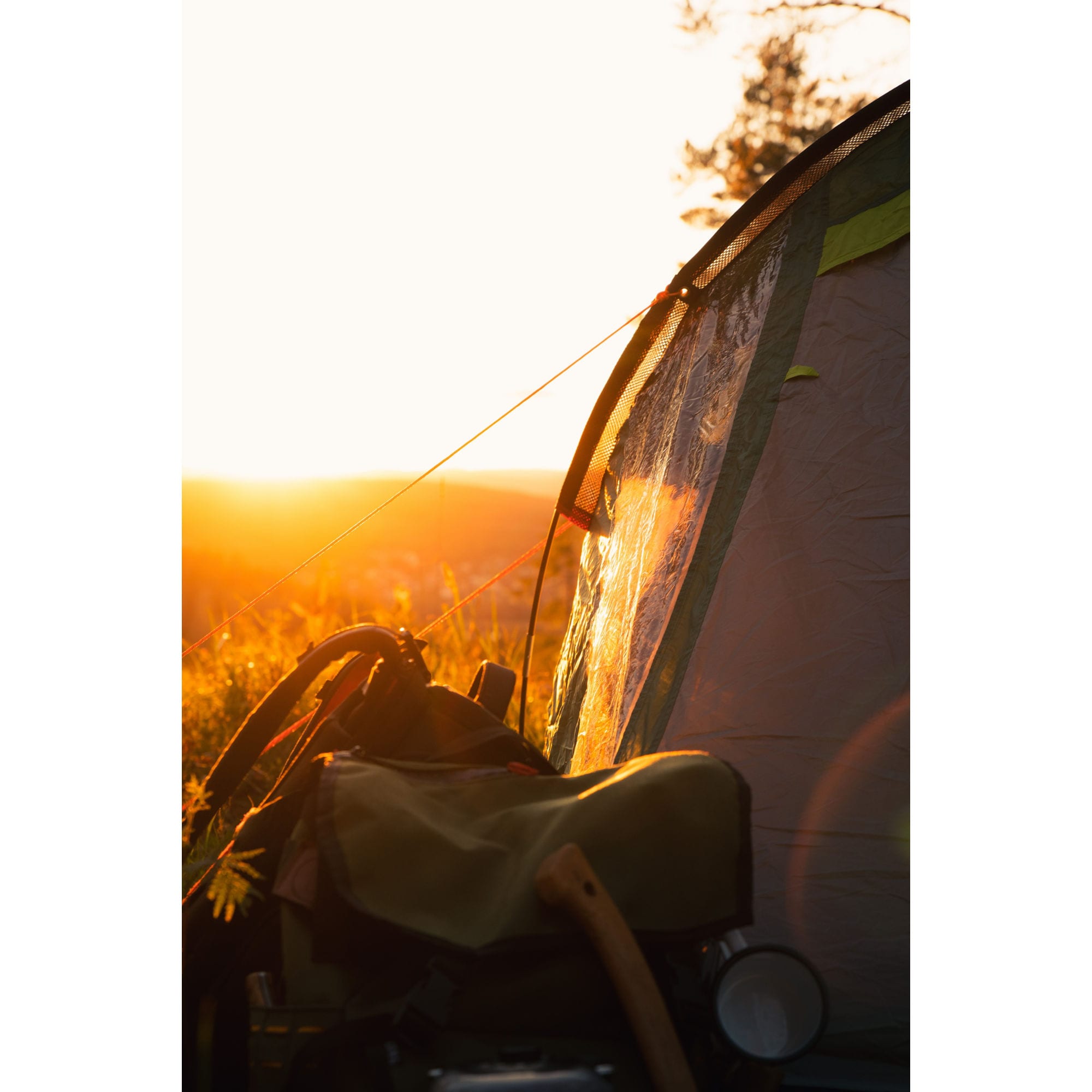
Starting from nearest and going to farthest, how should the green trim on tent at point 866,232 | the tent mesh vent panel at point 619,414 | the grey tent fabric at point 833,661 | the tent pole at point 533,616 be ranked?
the grey tent fabric at point 833,661 → the green trim on tent at point 866,232 → the tent mesh vent panel at point 619,414 → the tent pole at point 533,616

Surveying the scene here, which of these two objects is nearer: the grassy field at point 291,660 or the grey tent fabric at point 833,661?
the grey tent fabric at point 833,661

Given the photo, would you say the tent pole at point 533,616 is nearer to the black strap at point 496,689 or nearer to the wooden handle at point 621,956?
the black strap at point 496,689

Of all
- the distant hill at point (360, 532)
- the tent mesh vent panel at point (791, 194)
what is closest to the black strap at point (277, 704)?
the tent mesh vent panel at point (791, 194)

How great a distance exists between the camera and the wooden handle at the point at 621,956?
4.04 feet

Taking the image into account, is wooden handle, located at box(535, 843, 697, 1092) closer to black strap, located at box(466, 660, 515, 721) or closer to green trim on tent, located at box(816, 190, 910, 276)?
black strap, located at box(466, 660, 515, 721)

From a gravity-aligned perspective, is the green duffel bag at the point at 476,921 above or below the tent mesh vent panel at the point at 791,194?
below

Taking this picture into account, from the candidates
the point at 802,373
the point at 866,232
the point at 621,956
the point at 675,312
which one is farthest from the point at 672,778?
the point at 675,312

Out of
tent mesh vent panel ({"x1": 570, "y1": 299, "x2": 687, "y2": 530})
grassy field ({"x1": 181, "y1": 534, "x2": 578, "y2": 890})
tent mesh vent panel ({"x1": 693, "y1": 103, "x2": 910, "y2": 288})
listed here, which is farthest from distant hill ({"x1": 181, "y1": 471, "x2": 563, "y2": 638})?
tent mesh vent panel ({"x1": 693, "y1": 103, "x2": 910, "y2": 288})

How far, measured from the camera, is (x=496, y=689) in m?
1.92

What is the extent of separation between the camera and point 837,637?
1.81 m

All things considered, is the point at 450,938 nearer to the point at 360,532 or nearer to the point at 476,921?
the point at 476,921

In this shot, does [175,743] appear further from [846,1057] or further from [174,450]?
[846,1057]

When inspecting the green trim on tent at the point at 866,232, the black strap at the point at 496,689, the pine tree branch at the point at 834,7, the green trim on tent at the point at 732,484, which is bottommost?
the black strap at the point at 496,689
